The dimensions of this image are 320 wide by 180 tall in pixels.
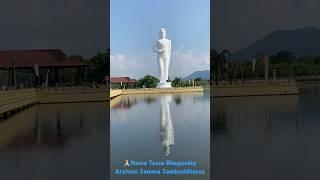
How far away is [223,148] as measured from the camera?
6.05 meters

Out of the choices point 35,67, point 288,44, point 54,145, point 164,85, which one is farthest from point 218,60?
point 54,145

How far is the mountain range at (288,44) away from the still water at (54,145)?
4.47 metres

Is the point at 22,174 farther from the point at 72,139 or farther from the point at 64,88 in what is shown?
the point at 64,88

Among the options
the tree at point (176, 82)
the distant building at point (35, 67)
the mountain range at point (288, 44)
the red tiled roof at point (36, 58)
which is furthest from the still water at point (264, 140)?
the red tiled roof at point (36, 58)

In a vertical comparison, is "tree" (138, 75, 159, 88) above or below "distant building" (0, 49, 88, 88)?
below

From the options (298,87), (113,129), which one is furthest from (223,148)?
(298,87)

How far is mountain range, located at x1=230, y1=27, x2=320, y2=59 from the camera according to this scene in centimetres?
1142

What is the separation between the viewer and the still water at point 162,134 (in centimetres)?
524

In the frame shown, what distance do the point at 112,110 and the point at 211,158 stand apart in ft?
6.79

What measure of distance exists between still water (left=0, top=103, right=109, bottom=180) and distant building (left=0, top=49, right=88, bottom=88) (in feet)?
2.91

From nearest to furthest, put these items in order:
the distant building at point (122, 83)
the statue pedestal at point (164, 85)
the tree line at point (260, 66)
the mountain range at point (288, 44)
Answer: the distant building at point (122, 83) < the statue pedestal at point (164, 85) < the tree line at point (260, 66) < the mountain range at point (288, 44)

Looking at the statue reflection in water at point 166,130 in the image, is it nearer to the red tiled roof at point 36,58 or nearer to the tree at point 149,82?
the tree at point 149,82

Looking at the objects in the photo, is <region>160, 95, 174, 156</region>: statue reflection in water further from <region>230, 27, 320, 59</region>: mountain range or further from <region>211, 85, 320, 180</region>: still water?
<region>230, 27, 320, 59</region>: mountain range

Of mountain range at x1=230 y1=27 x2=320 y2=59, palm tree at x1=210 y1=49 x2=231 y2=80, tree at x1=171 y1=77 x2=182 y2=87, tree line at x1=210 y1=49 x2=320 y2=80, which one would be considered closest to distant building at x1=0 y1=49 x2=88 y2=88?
tree at x1=171 y1=77 x2=182 y2=87
